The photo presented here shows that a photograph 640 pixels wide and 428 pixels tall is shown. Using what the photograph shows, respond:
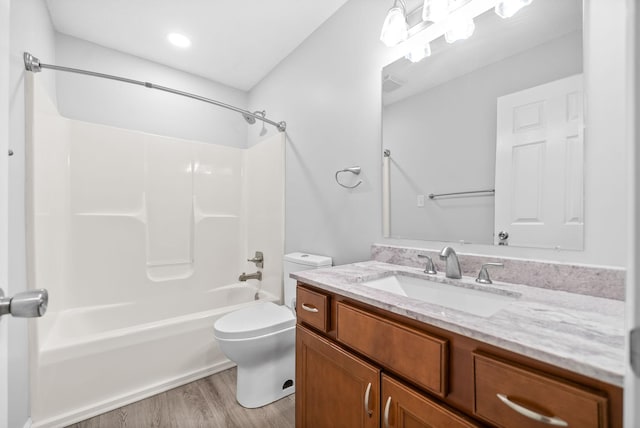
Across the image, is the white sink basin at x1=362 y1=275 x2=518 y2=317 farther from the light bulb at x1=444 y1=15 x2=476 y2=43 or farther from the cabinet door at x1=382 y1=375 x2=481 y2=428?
the light bulb at x1=444 y1=15 x2=476 y2=43

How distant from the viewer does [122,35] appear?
2.06m

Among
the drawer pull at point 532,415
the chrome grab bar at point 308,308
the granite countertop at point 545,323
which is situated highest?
the granite countertop at point 545,323

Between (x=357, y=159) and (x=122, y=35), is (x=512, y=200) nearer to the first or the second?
(x=357, y=159)

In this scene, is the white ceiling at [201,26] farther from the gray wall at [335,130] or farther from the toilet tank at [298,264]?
the toilet tank at [298,264]

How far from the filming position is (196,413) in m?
1.54

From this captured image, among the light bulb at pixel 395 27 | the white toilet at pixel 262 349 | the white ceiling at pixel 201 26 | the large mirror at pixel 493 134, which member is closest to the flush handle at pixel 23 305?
the white toilet at pixel 262 349

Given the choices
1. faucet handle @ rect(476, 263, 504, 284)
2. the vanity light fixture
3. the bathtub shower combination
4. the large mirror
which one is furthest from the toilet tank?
the vanity light fixture

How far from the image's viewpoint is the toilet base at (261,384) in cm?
160

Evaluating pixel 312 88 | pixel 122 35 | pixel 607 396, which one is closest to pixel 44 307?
pixel 607 396

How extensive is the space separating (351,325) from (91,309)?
7.28 feet

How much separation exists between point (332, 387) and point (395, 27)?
1.62 metres

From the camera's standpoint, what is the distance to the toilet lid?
1535mm

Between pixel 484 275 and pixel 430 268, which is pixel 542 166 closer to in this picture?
pixel 484 275

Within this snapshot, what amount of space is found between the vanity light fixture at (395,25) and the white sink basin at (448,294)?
1172mm
